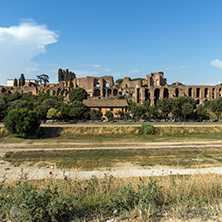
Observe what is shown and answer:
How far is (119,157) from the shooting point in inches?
685

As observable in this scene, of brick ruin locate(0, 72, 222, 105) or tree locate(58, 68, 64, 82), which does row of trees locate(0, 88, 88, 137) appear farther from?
tree locate(58, 68, 64, 82)

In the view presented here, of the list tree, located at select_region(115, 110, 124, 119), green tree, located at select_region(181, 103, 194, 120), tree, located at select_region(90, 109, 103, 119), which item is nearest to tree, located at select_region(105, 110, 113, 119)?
tree, located at select_region(90, 109, 103, 119)

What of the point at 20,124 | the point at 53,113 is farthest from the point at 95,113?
the point at 20,124

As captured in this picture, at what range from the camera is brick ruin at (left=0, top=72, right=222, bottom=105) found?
6512 centimetres

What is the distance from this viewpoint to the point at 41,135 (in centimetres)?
3041

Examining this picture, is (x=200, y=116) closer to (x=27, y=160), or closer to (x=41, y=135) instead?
(x=41, y=135)

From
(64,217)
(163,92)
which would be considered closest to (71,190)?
(64,217)

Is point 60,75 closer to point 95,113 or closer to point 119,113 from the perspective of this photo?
Answer: point 95,113

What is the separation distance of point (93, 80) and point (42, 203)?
2906 inches

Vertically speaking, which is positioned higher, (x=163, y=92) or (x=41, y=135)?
(x=163, y=92)

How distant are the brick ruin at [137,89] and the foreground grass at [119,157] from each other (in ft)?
144

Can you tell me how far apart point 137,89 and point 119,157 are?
4858 centimetres

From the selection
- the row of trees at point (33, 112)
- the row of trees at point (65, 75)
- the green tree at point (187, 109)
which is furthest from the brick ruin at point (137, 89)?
the green tree at point (187, 109)

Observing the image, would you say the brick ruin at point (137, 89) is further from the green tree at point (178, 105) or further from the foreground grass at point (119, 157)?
the foreground grass at point (119, 157)
